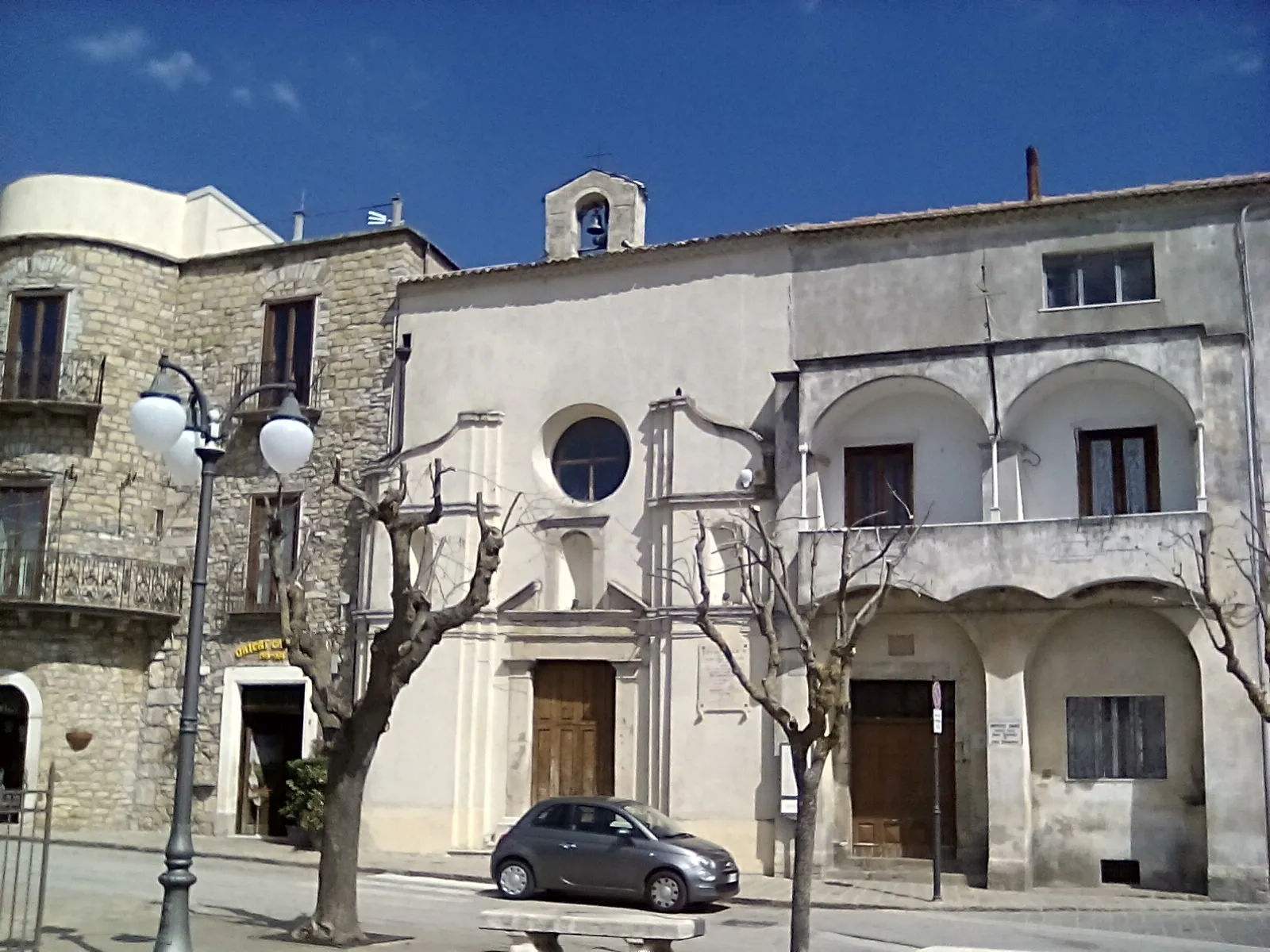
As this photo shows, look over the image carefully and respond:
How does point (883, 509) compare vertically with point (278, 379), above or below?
below

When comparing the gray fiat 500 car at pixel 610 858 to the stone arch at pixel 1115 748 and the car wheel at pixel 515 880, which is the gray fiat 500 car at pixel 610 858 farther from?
the stone arch at pixel 1115 748

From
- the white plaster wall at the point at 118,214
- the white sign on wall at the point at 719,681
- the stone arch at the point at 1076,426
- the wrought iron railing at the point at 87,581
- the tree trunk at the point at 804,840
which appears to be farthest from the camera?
the white plaster wall at the point at 118,214

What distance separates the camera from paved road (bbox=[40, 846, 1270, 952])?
14516 mm

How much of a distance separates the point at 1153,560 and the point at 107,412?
65.7ft

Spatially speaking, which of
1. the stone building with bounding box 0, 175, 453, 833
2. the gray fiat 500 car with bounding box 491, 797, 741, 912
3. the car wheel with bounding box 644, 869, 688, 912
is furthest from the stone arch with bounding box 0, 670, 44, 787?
the car wheel with bounding box 644, 869, 688, 912

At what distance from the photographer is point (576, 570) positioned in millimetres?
24062

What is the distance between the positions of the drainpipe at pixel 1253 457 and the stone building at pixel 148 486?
15.0 m

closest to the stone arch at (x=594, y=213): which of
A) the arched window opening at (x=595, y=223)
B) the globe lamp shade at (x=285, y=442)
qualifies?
the arched window opening at (x=595, y=223)

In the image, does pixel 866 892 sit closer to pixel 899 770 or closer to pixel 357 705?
pixel 899 770

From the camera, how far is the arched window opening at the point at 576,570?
23.9 metres

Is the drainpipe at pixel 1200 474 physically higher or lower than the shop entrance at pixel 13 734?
higher

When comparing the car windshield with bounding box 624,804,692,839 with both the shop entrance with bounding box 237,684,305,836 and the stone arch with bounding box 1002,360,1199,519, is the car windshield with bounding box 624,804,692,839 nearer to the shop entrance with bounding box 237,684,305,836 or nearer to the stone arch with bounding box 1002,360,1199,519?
the stone arch with bounding box 1002,360,1199,519

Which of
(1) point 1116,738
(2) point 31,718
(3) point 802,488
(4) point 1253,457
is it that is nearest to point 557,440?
(3) point 802,488

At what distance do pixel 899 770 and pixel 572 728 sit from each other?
5.83 metres
